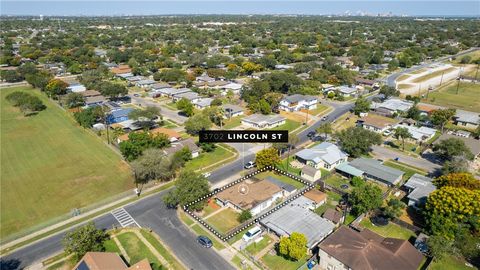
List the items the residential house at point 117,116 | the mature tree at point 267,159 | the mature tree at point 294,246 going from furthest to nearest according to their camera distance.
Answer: the residential house at point 117,116 → the mature tree at point 267,159 → the mature tree at point 294,246

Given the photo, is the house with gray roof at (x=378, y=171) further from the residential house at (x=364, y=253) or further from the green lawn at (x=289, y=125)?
the green lawn at (x=289, y=125)

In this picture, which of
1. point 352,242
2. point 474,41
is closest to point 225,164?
point 352,242

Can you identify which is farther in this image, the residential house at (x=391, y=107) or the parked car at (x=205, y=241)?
the residential house at (x=391, y=107)

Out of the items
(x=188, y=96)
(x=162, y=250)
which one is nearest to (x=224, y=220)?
(x=162, y=250)

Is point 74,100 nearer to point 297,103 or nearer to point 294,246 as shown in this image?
point 297,103

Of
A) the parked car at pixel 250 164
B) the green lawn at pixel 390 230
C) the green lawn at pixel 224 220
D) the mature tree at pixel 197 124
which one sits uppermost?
the mature tree at pixel 197 124

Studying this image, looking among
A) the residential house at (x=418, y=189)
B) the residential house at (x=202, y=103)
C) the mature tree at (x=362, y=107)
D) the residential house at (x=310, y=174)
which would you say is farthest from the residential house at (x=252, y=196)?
the mature tree at (x=362, y=107)

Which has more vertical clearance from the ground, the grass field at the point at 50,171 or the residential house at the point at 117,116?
the residential house at the point at 117,116
